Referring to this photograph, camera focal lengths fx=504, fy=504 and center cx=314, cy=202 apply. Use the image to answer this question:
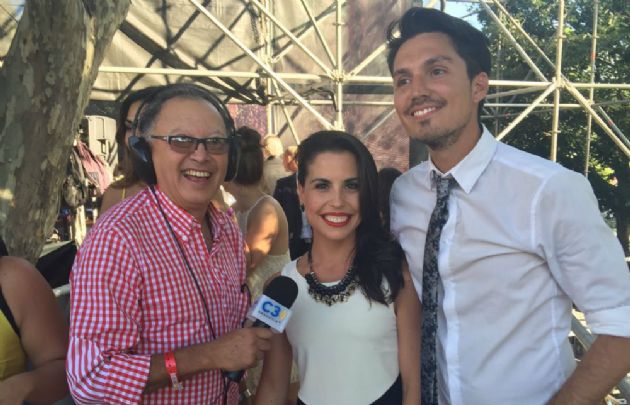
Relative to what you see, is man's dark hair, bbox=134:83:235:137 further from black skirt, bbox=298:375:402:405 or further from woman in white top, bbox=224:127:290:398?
woman in white top, bbox=224:127:290:398

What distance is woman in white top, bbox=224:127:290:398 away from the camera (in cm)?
320

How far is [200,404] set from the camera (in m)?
1.49

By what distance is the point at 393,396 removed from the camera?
1.74 metres

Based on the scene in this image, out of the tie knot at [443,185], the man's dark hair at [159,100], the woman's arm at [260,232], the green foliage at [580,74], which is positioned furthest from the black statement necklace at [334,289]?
the green foliage at [580,74]

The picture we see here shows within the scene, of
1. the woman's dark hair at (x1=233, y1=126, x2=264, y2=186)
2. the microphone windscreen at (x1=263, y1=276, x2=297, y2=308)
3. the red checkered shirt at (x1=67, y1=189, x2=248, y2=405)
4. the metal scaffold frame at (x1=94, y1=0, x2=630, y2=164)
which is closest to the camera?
the red checkered shirt at (x1=67, y1=189, x2=248, y2=405)

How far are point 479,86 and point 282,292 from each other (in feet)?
3.26

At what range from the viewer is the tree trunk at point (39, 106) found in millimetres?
1991

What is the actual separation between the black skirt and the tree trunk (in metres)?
1.58

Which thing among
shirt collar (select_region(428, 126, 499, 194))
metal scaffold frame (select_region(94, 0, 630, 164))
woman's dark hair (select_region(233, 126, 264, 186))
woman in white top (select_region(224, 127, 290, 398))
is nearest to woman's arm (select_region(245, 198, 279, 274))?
woman in white top (select_region(224, 127, 290, 398))

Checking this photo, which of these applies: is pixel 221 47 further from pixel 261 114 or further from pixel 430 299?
pixel 430 299

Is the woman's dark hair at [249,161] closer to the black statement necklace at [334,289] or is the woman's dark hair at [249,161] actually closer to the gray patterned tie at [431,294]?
the black statement necklace at [334,289]

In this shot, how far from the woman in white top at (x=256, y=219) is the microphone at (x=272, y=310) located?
1.64 m

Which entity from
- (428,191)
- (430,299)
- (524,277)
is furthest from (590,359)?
(428,191)

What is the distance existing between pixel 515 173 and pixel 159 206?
1104 millimetres
